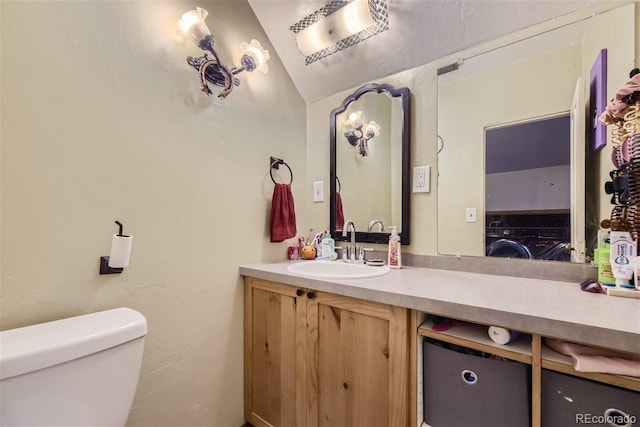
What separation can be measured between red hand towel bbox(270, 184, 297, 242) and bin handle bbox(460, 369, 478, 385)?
3.41 feet

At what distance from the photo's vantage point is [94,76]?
98cm

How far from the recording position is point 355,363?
3.41 ft

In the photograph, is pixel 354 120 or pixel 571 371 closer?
pixel 571 371

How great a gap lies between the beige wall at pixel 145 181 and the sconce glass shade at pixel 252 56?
3.4 inches

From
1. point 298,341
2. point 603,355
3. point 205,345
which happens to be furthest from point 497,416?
point 205,345

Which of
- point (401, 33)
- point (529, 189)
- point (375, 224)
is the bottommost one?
point (375, 224)

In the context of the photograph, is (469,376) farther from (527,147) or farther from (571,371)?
(527,147)

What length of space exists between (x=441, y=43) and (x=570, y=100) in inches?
24.5

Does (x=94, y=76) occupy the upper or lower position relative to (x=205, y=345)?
upper

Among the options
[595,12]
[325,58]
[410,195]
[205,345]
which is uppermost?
[325,58]

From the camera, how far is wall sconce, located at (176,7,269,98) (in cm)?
117

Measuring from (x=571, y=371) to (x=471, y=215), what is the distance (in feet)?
2.45

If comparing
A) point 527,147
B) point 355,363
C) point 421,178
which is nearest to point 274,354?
point 355,363

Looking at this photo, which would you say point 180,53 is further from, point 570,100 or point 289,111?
point 570,100
